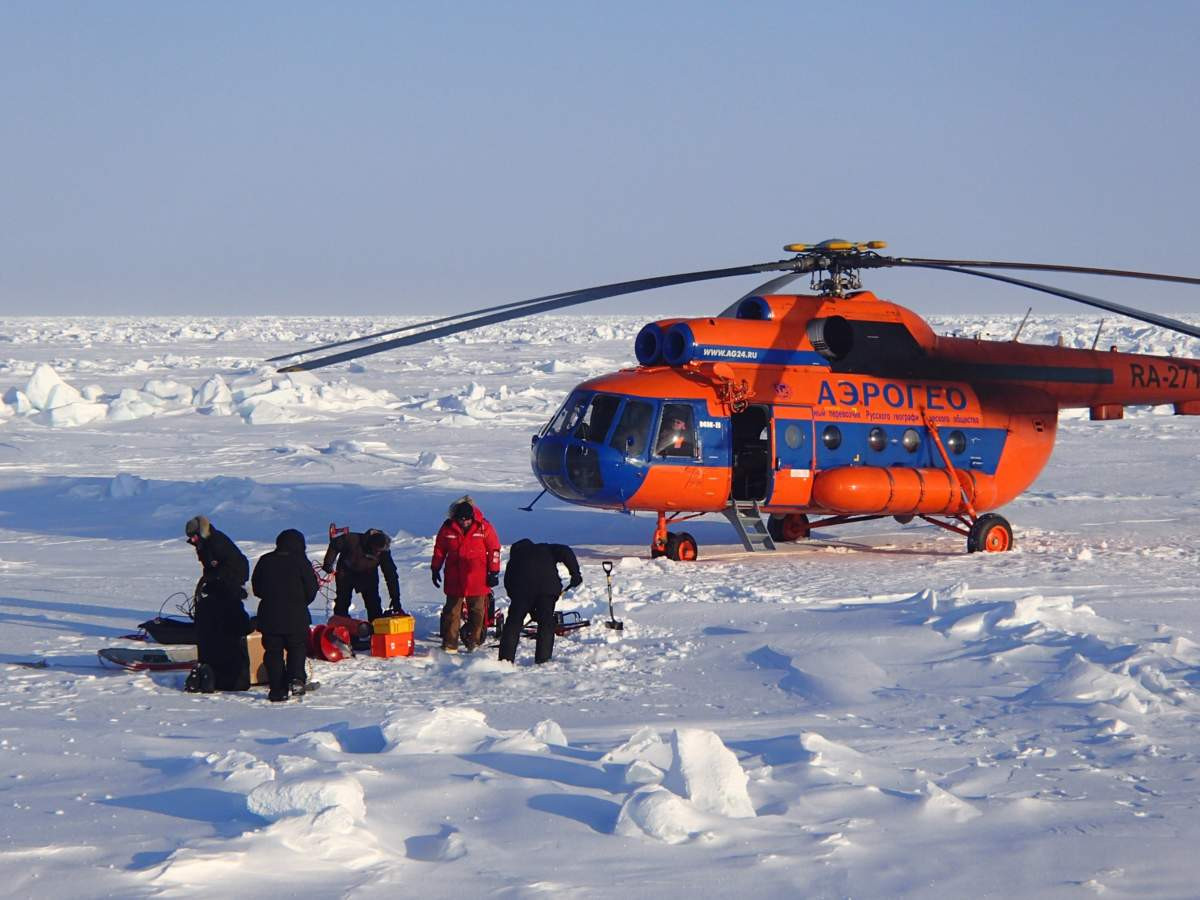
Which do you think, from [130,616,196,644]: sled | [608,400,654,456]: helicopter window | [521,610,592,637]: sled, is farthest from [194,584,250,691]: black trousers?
[608,400,654,456]: helicopter window

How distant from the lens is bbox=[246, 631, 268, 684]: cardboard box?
25.8ft

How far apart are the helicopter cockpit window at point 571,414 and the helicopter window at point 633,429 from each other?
415mm

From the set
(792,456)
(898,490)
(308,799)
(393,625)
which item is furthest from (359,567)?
(898,490)

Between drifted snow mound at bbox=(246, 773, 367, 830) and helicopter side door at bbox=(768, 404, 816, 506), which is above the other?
helicopter side door at bbox=(768, 404, 816, 506)

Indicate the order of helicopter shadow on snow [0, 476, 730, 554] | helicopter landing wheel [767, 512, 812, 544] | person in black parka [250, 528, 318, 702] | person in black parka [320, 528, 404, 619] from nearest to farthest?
person in black parka [250, 528, 318, 702] → person in black parka [320, 528, 404, 619] → helicopter landing wheel [767, 512, 812, 544] → helicopter shadow on snow [0, 476, 730, 554]

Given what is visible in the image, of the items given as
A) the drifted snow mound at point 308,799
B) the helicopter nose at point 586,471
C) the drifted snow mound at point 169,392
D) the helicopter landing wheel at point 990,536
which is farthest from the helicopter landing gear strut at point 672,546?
the drifted snow mound at point 169,392

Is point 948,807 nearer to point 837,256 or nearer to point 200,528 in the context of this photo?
point 200,528

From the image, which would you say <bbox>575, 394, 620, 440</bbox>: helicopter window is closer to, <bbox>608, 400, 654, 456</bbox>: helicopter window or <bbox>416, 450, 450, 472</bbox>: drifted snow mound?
<bbox>608, 400, 654, 456</bbox>: helicopter window

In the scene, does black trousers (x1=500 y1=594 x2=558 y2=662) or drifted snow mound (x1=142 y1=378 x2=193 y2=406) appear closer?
black trousers (x1=500 y1=594 x2=558 y2=662)

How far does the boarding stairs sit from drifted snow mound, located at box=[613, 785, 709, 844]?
7662 mm

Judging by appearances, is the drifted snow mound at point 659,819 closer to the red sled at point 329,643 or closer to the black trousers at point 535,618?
the black trousers at point 535,618

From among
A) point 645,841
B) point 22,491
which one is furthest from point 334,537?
point 22,491

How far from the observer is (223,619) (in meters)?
7.75

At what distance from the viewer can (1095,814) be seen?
5219 millimetres
